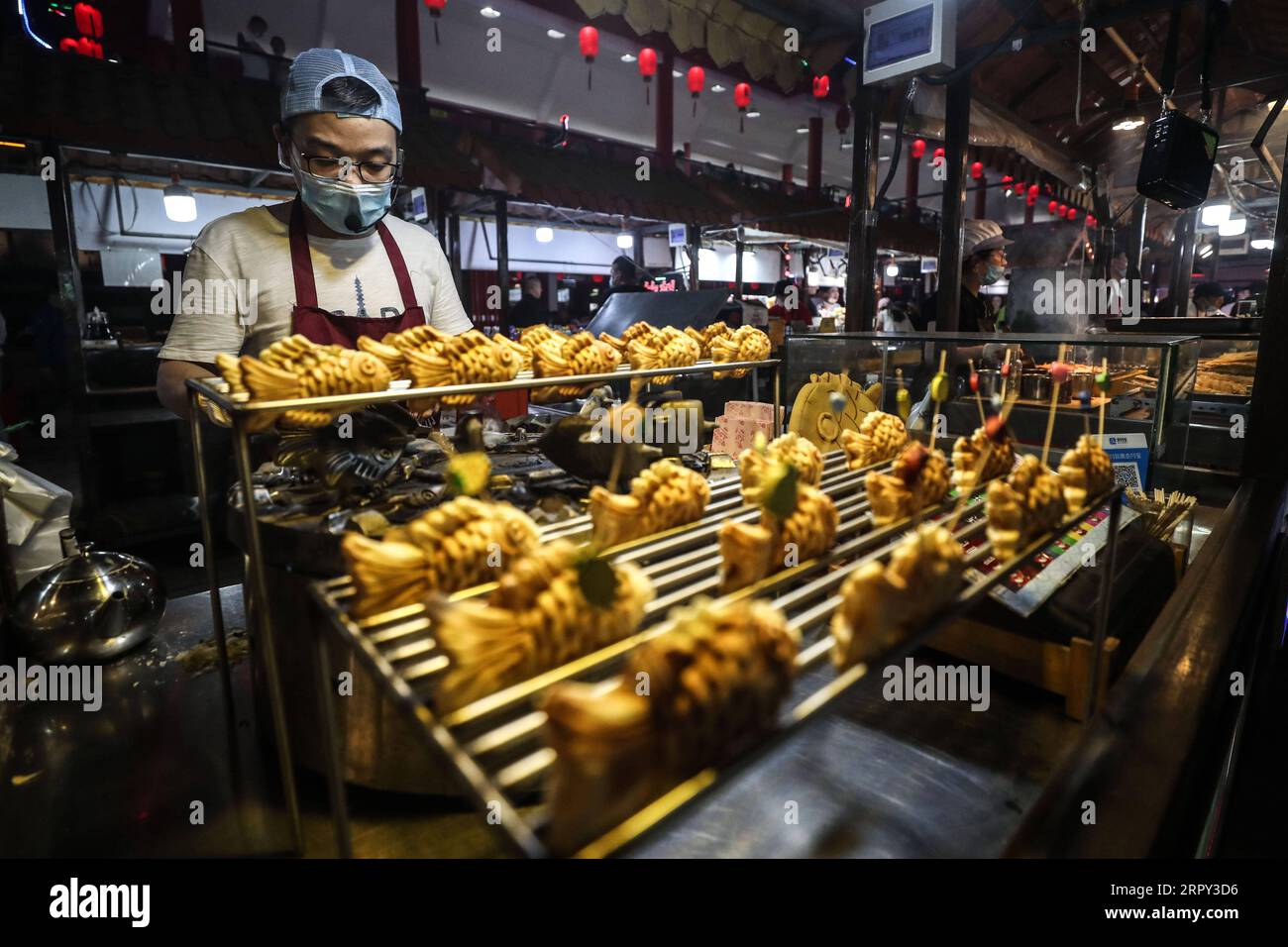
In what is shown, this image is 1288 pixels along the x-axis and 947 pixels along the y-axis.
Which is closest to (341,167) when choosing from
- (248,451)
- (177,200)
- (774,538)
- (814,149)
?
(248,451)

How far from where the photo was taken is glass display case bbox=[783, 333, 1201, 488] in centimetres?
242

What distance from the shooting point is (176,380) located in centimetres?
217

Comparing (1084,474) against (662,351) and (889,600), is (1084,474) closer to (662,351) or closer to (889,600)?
(889,600)

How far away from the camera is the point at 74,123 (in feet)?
15.1

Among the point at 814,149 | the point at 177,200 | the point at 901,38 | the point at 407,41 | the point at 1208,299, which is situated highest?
the point at 814,149

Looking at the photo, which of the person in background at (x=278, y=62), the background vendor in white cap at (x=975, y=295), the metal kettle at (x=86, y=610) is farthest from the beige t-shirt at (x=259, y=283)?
the person in background at (x=278, y=62)

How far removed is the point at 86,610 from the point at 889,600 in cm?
289

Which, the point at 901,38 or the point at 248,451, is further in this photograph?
the point at 901,38

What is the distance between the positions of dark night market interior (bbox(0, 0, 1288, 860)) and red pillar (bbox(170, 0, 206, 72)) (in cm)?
409

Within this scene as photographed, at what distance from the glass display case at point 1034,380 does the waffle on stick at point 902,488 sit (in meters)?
0.66

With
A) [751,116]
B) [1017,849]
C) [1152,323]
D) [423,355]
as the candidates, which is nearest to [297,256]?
[423,355]

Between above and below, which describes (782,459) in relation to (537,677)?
above

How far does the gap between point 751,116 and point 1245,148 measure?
1250 centimetres
